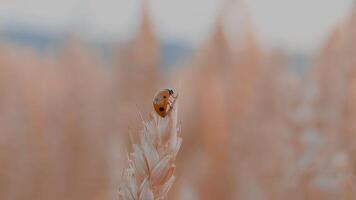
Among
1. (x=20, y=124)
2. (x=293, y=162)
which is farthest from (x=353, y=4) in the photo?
(x=20, y=124)

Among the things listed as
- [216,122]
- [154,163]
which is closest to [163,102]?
[154,163]

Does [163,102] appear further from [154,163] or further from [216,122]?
[216,122]

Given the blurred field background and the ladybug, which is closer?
the ladybug

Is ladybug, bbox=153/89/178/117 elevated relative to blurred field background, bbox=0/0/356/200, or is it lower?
elevated

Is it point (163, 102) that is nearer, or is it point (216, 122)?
point (163, 102)
